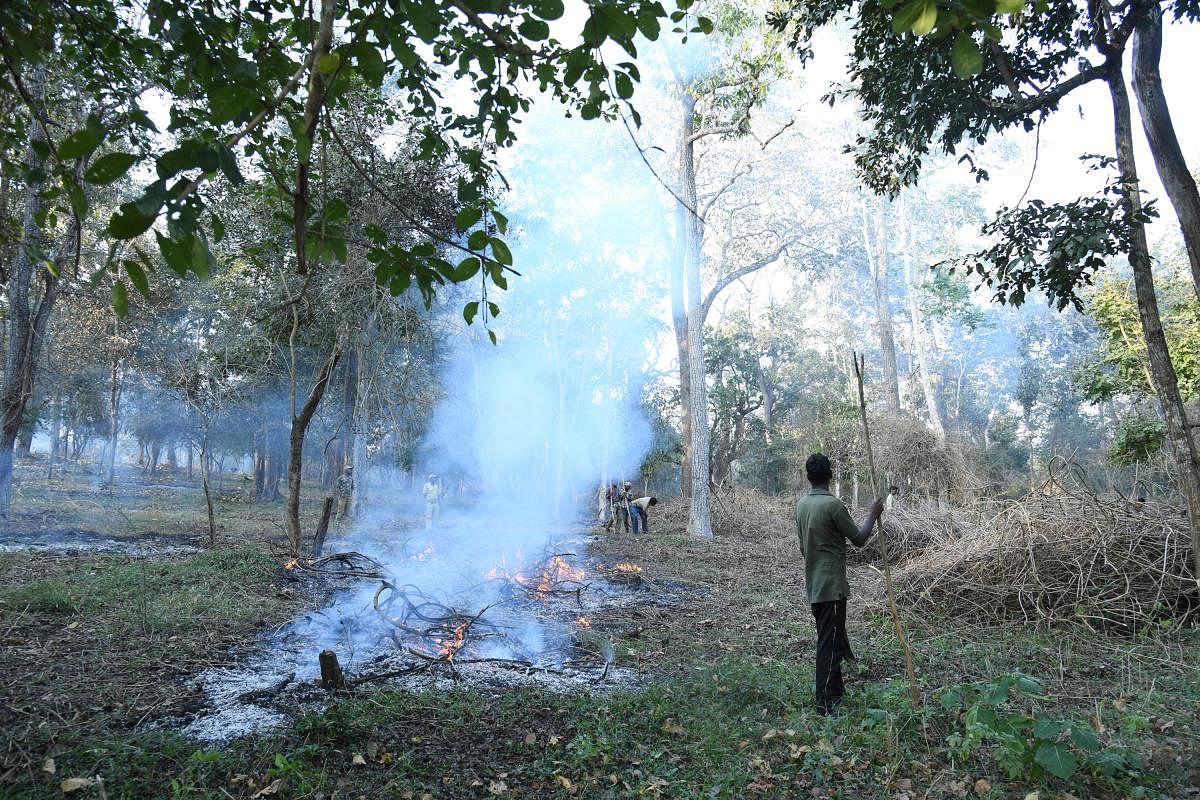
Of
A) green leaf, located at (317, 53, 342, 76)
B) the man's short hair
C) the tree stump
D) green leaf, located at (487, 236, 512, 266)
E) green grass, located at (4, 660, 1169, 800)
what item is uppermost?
green leaf, located at (317, 53, 342, 76)

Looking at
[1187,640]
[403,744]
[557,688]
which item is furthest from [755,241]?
[403,744]

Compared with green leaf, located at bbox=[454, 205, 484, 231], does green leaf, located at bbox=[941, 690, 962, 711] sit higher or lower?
lower

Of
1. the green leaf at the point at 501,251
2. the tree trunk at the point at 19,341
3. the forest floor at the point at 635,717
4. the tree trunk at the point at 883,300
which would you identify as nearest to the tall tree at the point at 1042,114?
the forest floor at the point at 635,717

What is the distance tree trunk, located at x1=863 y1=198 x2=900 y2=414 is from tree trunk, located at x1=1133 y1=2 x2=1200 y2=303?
620 inches

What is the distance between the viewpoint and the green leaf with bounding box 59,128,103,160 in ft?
4.86

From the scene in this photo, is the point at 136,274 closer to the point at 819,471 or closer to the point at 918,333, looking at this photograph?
the point at 819,471

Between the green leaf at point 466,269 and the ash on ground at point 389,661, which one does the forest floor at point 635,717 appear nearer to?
the ash on ground at point 389,661

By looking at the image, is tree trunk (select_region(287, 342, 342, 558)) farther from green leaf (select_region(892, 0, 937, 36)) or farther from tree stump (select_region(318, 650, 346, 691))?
green leaf (select_region(892, 0, 937, 36))

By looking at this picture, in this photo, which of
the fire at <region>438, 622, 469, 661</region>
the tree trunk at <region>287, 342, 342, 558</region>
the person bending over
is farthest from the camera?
the person bending over

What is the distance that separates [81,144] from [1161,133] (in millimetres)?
6836

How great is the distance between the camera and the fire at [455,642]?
5.85 meters

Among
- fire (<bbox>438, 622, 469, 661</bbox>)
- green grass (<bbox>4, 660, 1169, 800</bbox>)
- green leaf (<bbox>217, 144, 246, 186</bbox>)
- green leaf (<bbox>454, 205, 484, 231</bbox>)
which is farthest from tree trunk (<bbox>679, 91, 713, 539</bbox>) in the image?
green leaf (<bbox>217, 144, 246, 186</bbox>)

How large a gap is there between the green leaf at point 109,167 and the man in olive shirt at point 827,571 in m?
4.10

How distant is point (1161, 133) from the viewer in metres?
5.20
